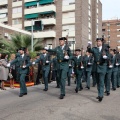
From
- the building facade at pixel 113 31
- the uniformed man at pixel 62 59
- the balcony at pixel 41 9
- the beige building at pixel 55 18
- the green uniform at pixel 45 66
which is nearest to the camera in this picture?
the uniformed man at pixel 62 59

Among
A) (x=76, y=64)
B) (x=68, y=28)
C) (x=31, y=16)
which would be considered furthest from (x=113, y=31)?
(x=76, y=64)

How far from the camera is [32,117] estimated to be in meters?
5.93

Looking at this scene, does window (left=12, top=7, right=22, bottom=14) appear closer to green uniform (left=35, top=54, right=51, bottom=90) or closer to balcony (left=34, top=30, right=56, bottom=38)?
balcony (left=34, top=30, right=56, bottom=38)

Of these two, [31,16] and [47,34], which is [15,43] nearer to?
[47,34]

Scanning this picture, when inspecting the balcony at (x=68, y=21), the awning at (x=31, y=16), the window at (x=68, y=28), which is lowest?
the window at (x=68, y=28)

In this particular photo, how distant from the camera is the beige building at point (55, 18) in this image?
43.4 m

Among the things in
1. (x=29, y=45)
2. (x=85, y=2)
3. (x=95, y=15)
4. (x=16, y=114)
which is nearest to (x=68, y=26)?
(x=85, y=2)

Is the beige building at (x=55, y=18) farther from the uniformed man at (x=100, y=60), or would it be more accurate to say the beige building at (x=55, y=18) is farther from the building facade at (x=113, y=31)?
the building facade at (x=113, y=31)

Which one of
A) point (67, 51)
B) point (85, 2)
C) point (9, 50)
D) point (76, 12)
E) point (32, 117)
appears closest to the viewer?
point (32, 117)

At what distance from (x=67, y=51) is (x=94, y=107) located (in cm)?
242

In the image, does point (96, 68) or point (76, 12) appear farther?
point (76, 12)

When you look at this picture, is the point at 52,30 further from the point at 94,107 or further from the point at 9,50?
the point at 94,107

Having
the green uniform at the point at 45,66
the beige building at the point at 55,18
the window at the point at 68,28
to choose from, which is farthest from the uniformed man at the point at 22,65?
the window at the point at 68,28

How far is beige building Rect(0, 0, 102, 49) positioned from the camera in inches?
1709
